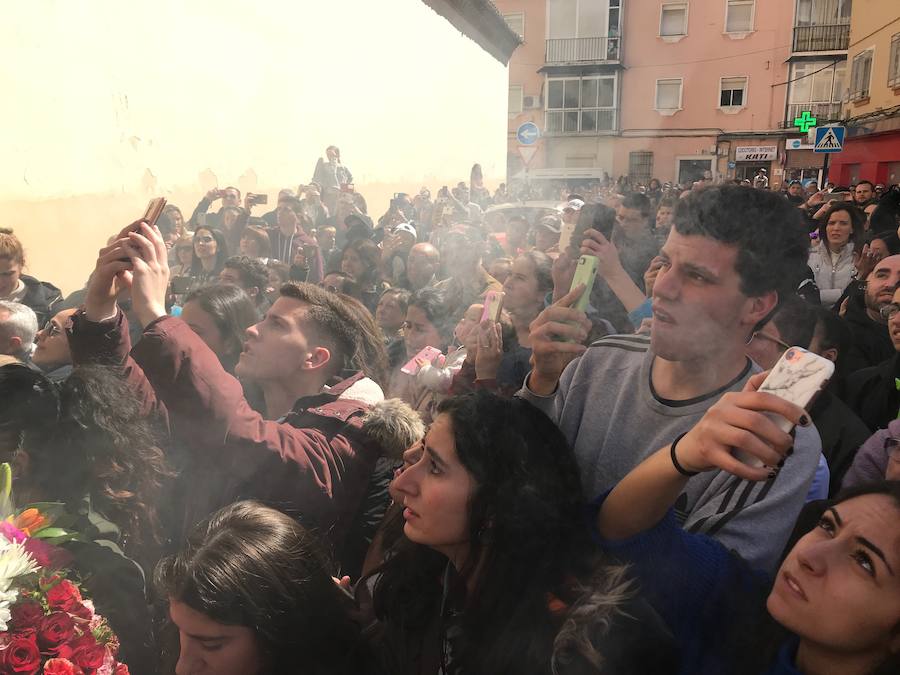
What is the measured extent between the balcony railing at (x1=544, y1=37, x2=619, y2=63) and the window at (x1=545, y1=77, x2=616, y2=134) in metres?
0.06

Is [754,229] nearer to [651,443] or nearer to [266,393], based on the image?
[651,443]

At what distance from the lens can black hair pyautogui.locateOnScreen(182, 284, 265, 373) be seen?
2.01 metres

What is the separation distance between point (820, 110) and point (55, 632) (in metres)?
1.68

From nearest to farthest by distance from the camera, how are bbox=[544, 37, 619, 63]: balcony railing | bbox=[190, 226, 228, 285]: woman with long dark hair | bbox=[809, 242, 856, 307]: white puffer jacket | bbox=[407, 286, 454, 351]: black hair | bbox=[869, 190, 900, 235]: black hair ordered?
bbox=[544, 37, 619, 63]: balcony railing
bbox=[407, 286, 454, 351]: black hair
bbox=[809, 242, 856, 307]: white puffer jacket
bbox=[190, 226, 228, 285]: woman with long dark hair
bbox=[869, 190, 900, 235]: black hair

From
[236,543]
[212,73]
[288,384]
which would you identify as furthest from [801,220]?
[212,73]

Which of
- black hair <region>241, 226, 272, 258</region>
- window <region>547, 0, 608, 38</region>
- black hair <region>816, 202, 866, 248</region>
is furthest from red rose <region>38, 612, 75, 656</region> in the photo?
black hair <region>816, 202, 866, 248</region>

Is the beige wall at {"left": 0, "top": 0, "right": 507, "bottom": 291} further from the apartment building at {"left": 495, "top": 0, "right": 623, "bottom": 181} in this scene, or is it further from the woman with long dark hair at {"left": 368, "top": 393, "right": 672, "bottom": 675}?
the woman with long dark hair at {"left": 368, "top": 393, "right": 672, "bottom": 675}

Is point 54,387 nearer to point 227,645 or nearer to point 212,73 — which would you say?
point 227,645

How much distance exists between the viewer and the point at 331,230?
4.63 m

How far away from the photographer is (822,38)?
1305 millimetres

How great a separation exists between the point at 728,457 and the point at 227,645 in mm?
796

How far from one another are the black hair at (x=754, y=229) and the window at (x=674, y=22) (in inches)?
27.3

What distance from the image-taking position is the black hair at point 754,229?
0.90 metres

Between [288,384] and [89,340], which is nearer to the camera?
[89,340]
